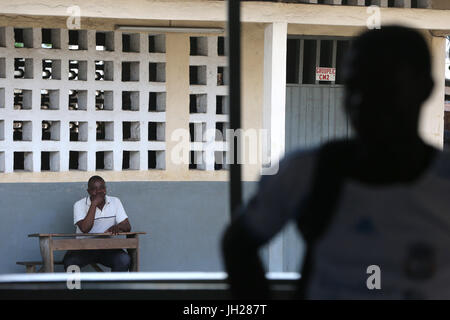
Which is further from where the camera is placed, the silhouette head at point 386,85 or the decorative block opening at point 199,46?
the decorative block opening at point 199,46

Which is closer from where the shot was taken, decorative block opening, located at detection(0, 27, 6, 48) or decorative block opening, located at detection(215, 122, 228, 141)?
decorative block opening, located at detection(0, 27, 6, 48)

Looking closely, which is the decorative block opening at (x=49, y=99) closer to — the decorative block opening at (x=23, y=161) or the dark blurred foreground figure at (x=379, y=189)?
the decorative block opening at (x=23, y=161)

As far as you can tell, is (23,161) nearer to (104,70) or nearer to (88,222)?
(88,222)

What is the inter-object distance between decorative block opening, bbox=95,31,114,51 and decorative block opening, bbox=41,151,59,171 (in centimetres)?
93

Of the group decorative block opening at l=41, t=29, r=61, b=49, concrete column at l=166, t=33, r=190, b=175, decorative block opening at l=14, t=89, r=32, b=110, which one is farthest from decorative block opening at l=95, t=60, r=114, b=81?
decorative block opening at l=14, t=89, r=32, b=110

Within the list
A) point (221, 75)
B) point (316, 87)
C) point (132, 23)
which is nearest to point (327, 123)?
point (316, 87)

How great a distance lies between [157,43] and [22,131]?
132 centimetres

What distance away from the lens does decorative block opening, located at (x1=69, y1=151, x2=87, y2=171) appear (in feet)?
24.2

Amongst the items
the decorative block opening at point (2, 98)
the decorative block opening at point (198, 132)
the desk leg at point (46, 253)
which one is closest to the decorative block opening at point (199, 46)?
the decorative block opening at point (198, 132)

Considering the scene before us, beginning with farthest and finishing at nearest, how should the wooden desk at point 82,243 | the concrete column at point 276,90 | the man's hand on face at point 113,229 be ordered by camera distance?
the man's hand on face at point 113,229
the concrete column at point 276,90
the wooden desk at point 82,243

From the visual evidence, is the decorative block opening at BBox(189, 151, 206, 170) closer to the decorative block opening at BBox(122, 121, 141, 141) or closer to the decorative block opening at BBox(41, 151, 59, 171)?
the decorative block opening at BBox(122, 121, 141, 141)

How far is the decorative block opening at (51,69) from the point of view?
286 inches

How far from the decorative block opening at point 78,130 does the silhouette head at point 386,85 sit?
5.67 m

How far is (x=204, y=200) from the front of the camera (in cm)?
760
